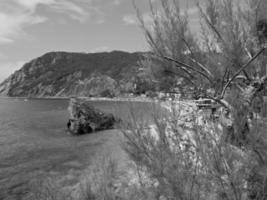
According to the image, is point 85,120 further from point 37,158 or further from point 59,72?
point 59,72

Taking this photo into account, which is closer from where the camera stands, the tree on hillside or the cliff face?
the tree on hillside

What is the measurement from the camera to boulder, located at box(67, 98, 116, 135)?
25359 mm

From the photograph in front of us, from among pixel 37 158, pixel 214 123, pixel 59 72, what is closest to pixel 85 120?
pixel 37 158

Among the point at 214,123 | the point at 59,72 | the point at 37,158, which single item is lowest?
the point at 37,158

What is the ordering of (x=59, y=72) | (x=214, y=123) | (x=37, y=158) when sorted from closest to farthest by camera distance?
(x=214, y=123), (x=37, y=158), (x=59, y=72)

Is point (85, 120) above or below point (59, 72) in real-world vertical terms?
below

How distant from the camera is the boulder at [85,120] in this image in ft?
83.2

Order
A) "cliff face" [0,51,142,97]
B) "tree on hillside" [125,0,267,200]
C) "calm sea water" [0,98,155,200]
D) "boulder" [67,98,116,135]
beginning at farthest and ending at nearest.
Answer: "cliff face" [0,51,142,97]
"boulder" [67,98,116,135]
"calm sea water" [0,98,155,200]
"tree on hillside" [125,0,267,200]

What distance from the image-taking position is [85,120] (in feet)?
86.5

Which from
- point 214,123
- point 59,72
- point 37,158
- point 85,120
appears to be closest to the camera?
point 214,123

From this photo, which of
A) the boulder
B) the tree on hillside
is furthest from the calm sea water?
the tree on hillside

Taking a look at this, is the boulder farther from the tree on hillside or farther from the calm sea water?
the tree on hillside

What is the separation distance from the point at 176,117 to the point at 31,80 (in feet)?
621

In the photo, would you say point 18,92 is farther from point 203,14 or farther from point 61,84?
point 203,14
